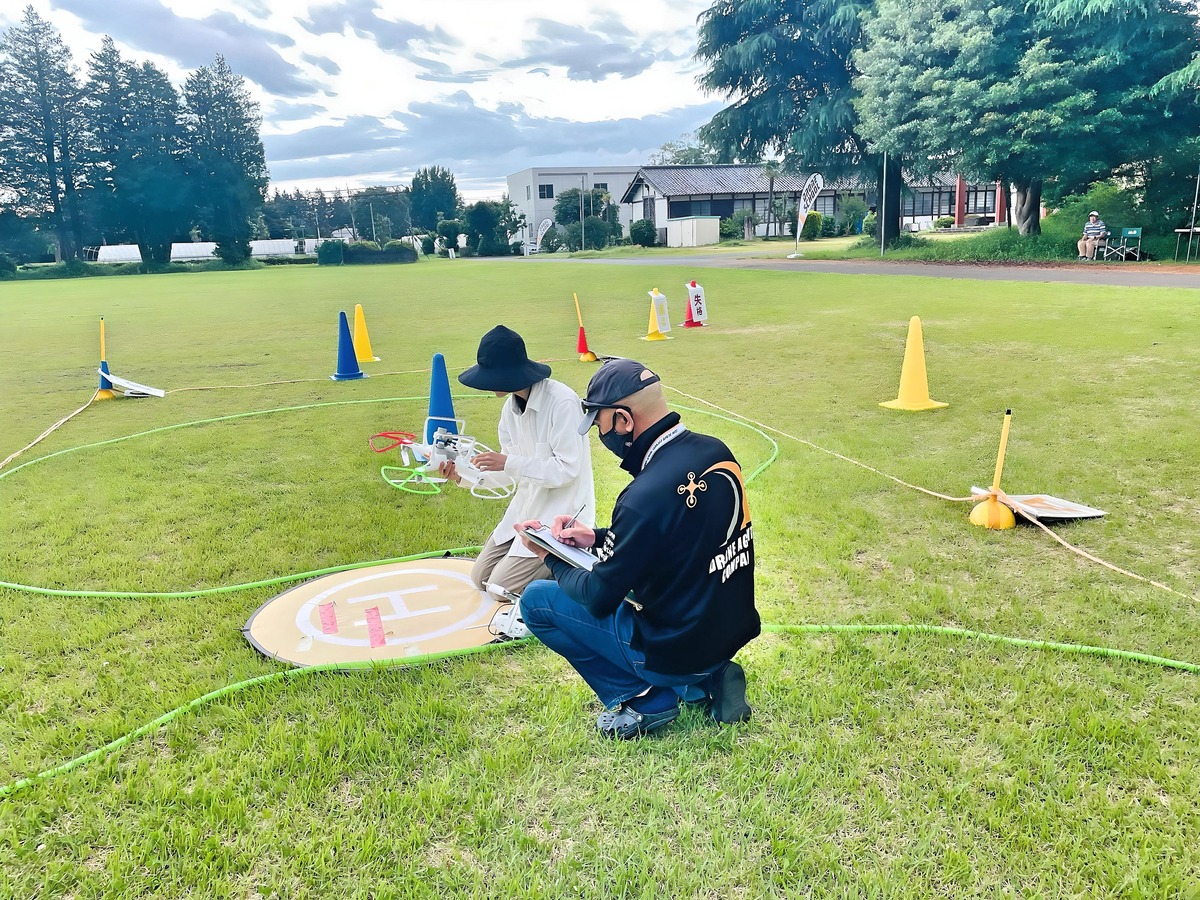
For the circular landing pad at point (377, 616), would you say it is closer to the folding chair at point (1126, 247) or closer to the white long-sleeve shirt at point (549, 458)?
the white long-sleeve shirt at point (549, 458)

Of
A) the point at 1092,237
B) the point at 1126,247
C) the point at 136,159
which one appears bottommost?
the point at 1126,247

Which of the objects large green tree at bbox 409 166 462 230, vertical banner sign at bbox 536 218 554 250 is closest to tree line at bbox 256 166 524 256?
large green tree at bbox 409 166 462 230

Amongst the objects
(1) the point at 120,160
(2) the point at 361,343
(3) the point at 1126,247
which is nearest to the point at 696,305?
(2) the point at 361,343

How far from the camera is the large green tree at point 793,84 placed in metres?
32.0

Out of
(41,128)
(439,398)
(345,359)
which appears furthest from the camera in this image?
(41,128)

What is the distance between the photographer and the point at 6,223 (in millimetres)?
54656

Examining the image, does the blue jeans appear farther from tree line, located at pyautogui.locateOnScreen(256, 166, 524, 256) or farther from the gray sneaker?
tree line, located at pyautogui.locateOnScreen(256, 166, 524, 256)

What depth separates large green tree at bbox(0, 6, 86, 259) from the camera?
55406 mm

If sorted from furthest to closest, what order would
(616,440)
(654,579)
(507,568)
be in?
(507,568), (616,440), (654,579)

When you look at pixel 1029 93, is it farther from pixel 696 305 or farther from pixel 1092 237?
pixel 696 305

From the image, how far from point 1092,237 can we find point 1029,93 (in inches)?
180

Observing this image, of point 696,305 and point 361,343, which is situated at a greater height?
point 696,305

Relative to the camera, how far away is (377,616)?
438cm

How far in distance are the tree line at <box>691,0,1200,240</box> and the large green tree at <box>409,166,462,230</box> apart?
206 ft
